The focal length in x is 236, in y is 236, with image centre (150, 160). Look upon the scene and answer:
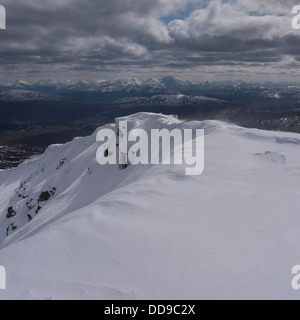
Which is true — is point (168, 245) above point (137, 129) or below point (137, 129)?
below

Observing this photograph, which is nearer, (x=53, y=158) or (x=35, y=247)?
(x=35, y=247)

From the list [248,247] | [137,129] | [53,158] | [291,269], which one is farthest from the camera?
[53,158]

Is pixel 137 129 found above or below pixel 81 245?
above

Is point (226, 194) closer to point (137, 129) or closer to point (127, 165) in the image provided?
point (127, 165)

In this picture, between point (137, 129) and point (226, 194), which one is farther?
point (137, 129)

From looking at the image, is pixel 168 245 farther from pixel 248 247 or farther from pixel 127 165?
pixel 127 165

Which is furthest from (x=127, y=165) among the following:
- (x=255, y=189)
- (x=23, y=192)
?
(x=23, y=192)
